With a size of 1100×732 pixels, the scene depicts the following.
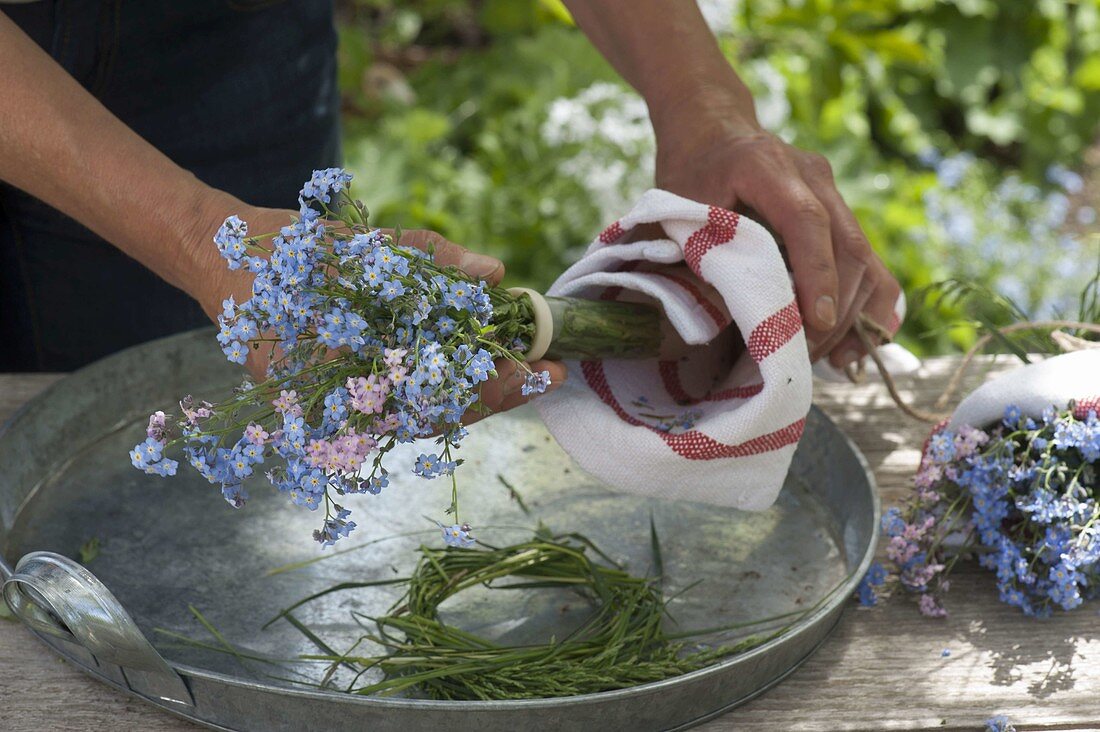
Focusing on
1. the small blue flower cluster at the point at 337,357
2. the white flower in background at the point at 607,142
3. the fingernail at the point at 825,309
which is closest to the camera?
the small blue flower cluster at the point at 337,357

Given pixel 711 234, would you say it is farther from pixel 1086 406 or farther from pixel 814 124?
pixel 814 124

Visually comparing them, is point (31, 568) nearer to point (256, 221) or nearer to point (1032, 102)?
point (256, 221)

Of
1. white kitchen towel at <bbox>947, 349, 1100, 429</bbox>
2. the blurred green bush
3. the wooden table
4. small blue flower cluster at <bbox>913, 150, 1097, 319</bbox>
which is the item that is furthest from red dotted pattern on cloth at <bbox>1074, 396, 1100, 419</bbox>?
small blue flower cluster at <bbox>913, 150, 1097, 319</bbox>

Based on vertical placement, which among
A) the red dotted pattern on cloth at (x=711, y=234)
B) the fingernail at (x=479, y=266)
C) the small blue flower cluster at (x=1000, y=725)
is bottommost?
the small blue flower cluster at (x=1000, y=725)

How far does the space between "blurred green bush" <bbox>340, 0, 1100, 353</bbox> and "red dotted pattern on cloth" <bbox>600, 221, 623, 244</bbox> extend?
1.52 meters

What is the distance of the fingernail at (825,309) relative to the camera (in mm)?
1205

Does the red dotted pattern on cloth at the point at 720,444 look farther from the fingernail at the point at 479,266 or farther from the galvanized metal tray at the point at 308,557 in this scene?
the fingernail at the point at 479,266

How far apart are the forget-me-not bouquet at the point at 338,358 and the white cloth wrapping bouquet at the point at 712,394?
0.72ft

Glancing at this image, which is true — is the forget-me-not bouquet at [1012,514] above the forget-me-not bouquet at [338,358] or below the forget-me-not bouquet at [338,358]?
below

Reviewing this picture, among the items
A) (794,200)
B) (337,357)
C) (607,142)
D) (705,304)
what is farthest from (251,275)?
(607,142)

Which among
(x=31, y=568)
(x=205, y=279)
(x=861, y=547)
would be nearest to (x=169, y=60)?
(x=205, y=279)

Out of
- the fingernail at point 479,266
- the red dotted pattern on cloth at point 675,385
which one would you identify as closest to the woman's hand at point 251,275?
the fingernail at point 479,266

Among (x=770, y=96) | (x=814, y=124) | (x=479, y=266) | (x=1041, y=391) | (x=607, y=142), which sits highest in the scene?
(x=479, y=266)

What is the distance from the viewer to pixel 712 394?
1217 millimetres
